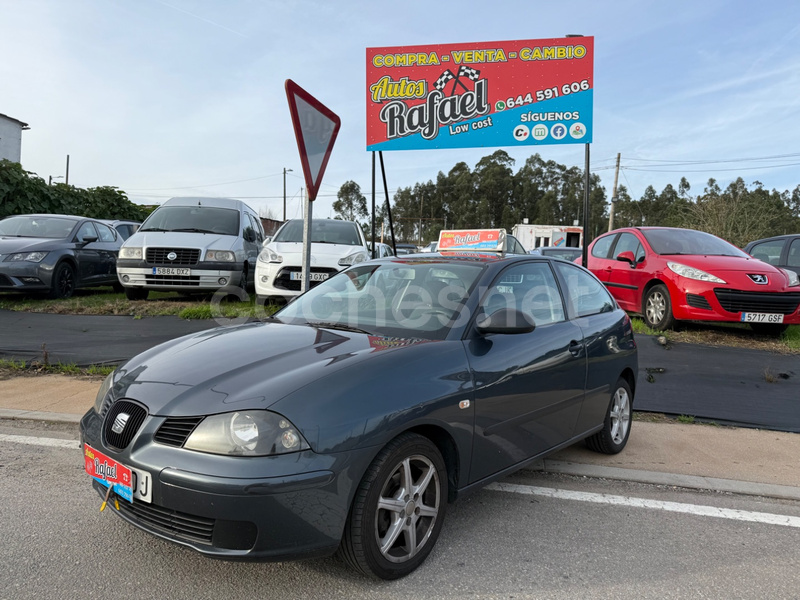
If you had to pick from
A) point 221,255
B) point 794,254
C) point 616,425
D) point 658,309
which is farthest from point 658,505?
point 794,254

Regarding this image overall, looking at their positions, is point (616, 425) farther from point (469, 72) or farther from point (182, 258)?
point (182, 258)

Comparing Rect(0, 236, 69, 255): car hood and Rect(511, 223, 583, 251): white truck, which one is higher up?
Rect(511, 223, 583, 251): white truck

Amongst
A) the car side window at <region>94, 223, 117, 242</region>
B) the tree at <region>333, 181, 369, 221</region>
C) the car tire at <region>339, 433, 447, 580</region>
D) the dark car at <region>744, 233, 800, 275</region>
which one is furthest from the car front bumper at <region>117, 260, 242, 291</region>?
the tree at <region>333, 181, 369, 221</region>

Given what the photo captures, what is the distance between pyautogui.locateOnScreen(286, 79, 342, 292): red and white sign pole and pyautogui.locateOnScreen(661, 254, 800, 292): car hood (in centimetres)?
550

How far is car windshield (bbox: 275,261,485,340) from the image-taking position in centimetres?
325

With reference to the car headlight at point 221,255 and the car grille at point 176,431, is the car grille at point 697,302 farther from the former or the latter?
the car grille at point 176,431

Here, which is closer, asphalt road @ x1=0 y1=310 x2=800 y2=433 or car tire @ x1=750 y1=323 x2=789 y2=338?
asphalt road @ x1=0 y1=310 x2=800 y2=433

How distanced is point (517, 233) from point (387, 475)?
39.4 m

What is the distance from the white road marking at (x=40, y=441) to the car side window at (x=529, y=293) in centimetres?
305

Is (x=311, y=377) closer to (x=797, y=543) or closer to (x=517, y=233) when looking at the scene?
(x=797, y=543)

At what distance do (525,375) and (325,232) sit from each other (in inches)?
277

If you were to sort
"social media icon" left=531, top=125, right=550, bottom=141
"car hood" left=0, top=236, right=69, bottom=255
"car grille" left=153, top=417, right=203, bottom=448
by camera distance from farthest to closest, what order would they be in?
"car hood" left=0, top=236, right=69, bottom=255, "social media icon" left=531, top=125, right=550, bottom=141, "car grille" left=153, top=417, right=203, bottom=448

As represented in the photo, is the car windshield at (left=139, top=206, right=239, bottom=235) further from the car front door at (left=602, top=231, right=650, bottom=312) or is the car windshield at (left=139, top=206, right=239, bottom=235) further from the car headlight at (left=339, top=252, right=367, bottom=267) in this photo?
the car front door at (left=602, top=231, right=650, bottom=312)

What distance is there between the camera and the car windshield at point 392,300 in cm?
325
